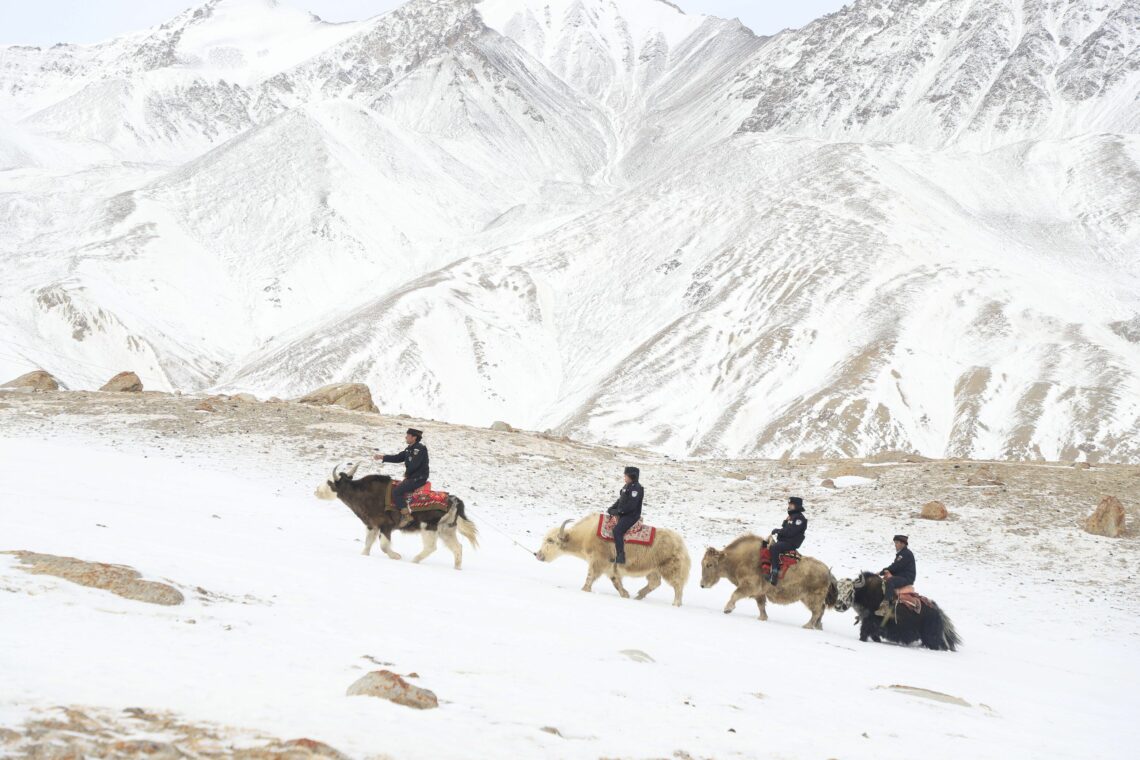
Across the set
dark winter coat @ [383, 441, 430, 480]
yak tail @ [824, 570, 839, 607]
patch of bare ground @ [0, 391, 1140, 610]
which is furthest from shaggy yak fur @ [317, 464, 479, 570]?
patch of bare ground @ [0, 391, 1140, 610]

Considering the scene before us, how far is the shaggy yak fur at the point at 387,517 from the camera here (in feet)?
47.8

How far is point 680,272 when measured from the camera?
10675 cm

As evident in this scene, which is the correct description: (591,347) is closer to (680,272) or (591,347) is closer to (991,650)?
(680,272)

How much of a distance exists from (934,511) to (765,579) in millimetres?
10796

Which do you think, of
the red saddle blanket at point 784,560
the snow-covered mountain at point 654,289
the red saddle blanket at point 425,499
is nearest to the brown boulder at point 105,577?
the red saddle blanket at point 425,499

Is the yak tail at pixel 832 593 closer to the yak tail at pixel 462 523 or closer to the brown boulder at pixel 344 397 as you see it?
the yak tail at pixel 462 523

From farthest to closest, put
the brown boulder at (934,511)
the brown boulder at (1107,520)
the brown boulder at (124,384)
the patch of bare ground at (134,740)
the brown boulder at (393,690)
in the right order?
the brown boulder at (124,384), the brown boulder at (934,511), the brown boulder at (1107,520), the brown boulder at (393,690), the patch of bare ground at (134,740)

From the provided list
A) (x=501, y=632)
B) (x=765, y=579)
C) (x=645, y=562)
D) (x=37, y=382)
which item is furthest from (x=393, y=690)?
(x=37, y=382)

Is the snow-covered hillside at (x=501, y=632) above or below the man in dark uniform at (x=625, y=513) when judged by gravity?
below

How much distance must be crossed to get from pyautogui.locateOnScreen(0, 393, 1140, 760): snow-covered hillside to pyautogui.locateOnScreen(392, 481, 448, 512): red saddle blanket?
88cm

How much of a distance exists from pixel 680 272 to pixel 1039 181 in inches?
2312

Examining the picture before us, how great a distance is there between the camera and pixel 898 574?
1470 centimetres

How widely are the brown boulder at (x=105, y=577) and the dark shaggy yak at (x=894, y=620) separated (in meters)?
10.2

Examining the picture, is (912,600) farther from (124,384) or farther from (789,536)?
(124,384)
